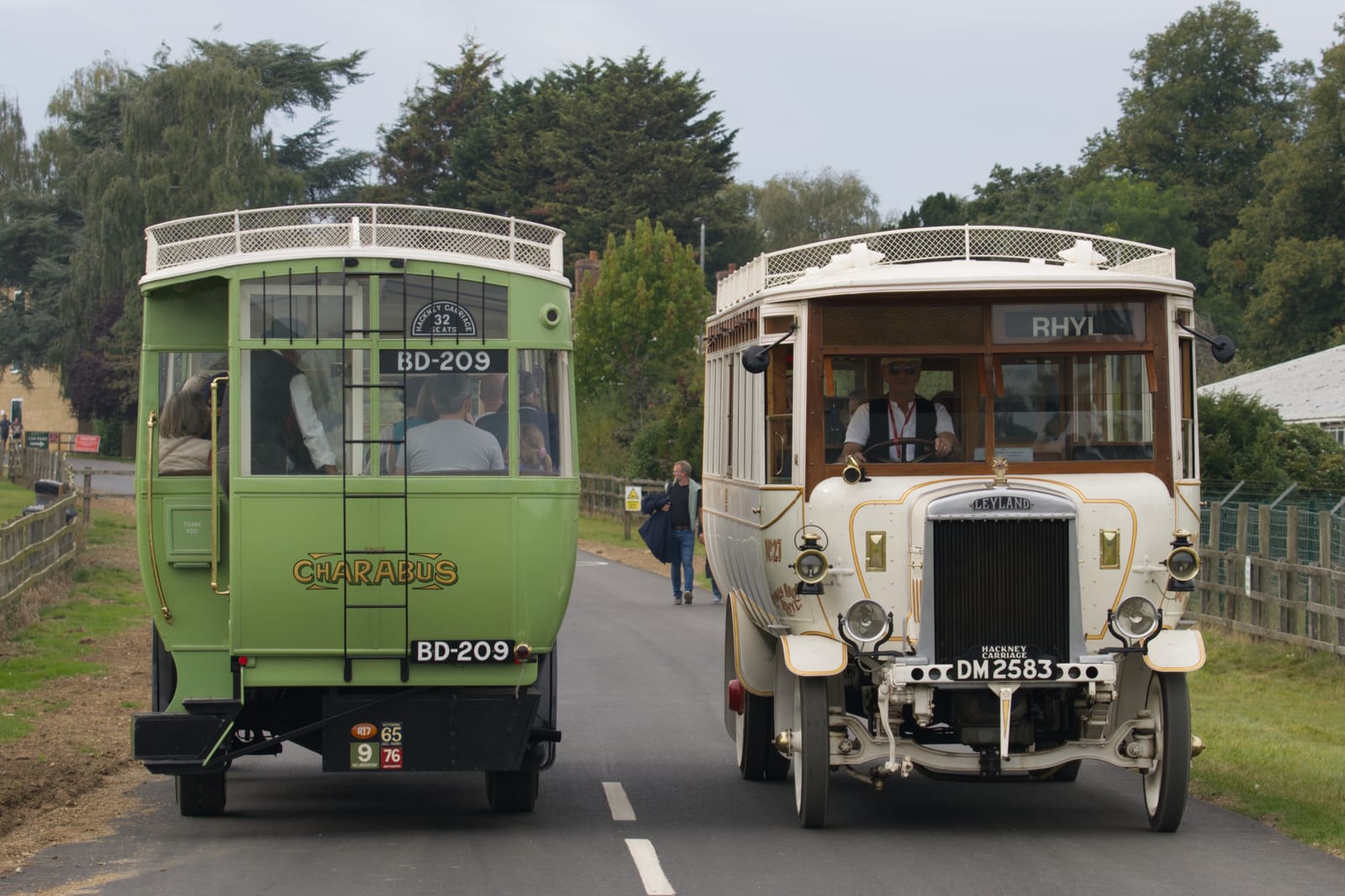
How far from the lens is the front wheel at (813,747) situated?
975cm

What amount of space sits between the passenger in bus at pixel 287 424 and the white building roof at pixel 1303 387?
27.0m

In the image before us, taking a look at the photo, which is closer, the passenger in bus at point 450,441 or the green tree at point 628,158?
the passenger in bus at point 450,441

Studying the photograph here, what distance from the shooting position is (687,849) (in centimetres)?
952

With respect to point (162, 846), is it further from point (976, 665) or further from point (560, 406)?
point (976, 665)

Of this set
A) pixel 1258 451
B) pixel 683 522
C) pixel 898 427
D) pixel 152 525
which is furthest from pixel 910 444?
pixel 1258 451

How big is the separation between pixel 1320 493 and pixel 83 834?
22.3 meters

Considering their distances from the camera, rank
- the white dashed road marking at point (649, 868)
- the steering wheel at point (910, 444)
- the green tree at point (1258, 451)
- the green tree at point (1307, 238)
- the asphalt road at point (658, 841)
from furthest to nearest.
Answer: the green tree at point (1307, 238)
the green tree at point (1258, 451)
the steering wheel at point (910, 444)
the asphalt road at point (658, 841)
the white dashed road marking at point (649, 868)

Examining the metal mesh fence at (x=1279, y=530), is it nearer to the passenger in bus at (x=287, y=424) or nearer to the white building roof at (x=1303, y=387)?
the passenger in bus at (x=287, y=424)

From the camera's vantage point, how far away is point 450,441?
32.0ft

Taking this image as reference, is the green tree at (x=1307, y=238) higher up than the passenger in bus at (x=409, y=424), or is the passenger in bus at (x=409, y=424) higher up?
the green tree at (x=1307, y=238)

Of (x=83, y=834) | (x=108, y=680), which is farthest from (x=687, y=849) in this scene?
(x=108, y=680)

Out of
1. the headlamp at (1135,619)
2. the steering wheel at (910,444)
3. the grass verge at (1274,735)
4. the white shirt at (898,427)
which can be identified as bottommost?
the grass verge at (1274,735)

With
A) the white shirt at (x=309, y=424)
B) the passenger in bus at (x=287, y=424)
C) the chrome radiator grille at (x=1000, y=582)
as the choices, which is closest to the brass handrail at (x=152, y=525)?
the passenger in bus at (x=287, y=424)

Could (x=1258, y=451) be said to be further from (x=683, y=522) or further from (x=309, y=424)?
(x=309, y=424)
